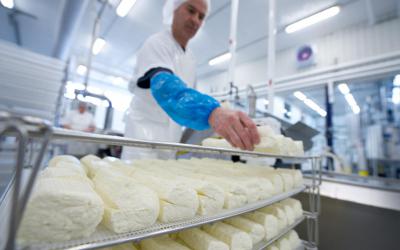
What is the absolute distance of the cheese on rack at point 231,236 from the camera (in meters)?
0.59

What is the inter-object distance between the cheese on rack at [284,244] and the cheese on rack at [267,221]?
0.38ft

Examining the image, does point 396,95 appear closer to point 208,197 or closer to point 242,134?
point 242,134

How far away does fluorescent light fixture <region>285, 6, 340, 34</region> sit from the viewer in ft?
10.1

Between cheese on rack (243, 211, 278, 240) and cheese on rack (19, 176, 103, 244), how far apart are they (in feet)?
2.04

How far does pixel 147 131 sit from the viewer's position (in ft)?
4.24

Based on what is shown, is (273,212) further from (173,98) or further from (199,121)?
(173,98)

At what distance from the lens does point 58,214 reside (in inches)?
12.7

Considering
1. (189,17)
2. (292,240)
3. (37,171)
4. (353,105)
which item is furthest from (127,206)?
(353,105)

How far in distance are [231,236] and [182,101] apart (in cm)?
53

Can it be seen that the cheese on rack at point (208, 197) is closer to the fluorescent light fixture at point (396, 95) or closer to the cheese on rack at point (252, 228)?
the cheese on rack at point (252, 228)

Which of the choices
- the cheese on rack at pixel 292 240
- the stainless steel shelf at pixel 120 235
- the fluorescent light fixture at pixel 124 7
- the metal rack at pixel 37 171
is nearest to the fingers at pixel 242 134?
the metal rack at pixel 37 171

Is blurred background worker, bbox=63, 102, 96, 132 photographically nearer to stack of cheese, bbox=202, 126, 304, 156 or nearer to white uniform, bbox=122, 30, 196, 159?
white uniform, bbox=122, 30, 196, 159

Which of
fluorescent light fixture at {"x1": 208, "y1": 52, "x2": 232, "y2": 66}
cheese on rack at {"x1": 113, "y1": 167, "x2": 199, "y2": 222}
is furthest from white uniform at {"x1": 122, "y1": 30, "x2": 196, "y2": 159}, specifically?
fluorescent light fixture at {"x1": 208, "y1": 52, "x2": 232, "y2": 66}

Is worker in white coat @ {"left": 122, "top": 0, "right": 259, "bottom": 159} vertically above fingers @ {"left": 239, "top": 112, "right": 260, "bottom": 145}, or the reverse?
worker in white coat @ {"left": 122, "top": 0, "right": 259, "bottom": 159}
